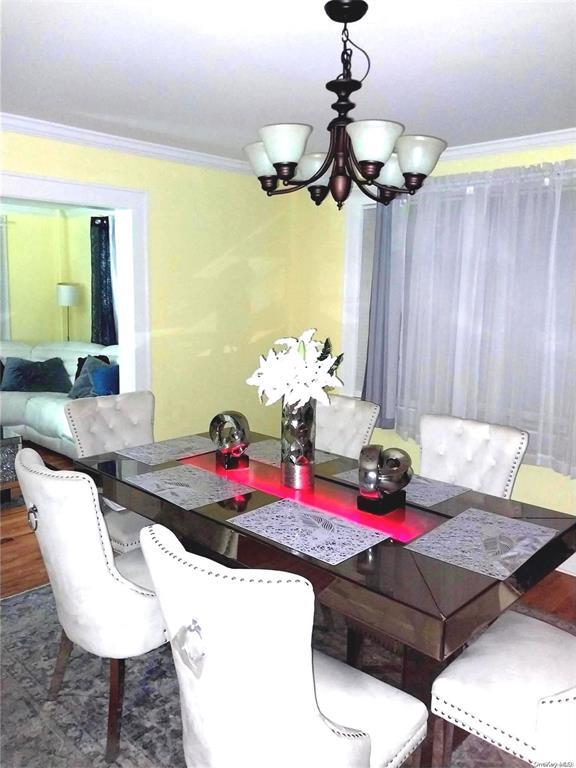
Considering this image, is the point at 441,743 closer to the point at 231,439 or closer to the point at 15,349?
the point at 231,439

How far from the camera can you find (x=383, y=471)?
6.59 feet

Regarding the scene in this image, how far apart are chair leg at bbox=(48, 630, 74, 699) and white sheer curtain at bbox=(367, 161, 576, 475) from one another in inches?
96.6

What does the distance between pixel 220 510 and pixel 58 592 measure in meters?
0.59

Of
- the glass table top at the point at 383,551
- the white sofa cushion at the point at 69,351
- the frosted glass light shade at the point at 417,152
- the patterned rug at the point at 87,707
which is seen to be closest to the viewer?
the glass table top at the point at 383,551

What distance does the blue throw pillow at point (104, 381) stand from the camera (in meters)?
5.30

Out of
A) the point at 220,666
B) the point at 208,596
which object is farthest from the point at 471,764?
the point at 208,596

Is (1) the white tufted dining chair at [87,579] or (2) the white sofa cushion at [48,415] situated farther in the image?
(2) the white sofa cushion at [48,415]

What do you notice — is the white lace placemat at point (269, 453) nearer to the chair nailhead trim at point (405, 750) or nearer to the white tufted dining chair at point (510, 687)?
the white tufted dining chair at point (510, 687)

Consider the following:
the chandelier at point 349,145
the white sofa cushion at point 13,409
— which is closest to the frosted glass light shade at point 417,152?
the chandelier at point 349,145

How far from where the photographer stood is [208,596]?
3.88 feet

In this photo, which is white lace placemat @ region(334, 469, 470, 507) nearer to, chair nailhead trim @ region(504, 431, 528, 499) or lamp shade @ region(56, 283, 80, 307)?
chair nailhead trim @ region(504, 431, 528, 499)

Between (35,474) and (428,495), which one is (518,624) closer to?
(428,495)

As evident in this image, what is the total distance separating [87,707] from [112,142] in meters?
2.90

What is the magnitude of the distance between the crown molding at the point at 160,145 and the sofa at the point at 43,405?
2256 mm
